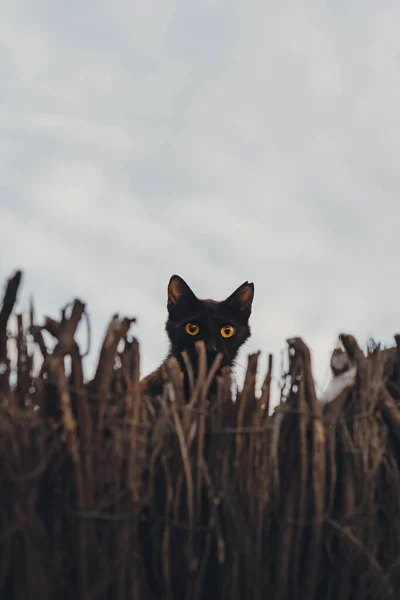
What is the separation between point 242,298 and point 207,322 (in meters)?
0.49

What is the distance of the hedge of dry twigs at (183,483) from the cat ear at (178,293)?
2654 millimetres

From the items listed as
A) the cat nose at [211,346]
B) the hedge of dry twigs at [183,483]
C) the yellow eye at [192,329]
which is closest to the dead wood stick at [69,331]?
the hedge of dry twigs at [183,483]

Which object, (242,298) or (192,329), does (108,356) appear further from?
(242,298)

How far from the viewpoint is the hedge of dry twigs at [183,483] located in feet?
11.2

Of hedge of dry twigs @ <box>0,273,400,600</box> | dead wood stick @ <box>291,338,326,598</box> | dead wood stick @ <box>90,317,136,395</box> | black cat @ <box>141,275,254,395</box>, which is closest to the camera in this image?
hedge of dry twigs @ <box>0,273,400,600</box>

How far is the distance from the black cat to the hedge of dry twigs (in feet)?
7.70

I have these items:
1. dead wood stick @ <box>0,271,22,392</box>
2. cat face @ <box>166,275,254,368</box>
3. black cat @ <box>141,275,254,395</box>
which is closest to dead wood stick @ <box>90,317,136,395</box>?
dead wood stick @ <box>0,271,22,392</box>

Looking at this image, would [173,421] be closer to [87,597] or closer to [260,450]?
[260,450]

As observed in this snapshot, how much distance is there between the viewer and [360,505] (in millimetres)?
3756

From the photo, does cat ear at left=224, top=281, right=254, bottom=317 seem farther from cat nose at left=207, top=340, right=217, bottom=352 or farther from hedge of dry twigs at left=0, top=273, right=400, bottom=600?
hedge of dry twigs at left=0, top=273, right=400, bottom=600

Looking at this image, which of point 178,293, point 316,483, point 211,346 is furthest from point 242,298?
point 316,483

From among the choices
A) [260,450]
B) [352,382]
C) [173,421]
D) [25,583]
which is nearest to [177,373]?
[173,421]

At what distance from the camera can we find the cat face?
6.32 meters

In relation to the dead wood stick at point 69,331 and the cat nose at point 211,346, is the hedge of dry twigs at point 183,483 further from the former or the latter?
the cat nose at point 211,346
